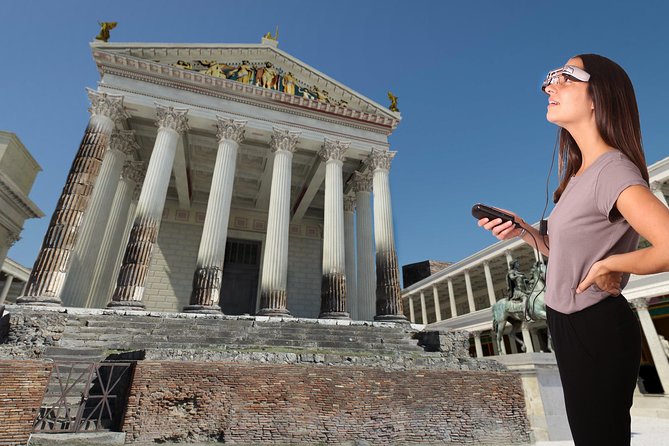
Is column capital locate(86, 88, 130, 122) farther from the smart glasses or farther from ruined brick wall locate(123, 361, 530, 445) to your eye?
the smart glasses

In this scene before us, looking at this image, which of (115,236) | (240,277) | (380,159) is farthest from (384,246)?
(115,236)

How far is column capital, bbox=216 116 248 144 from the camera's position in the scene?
16875 mm

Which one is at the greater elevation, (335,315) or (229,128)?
(229,128)

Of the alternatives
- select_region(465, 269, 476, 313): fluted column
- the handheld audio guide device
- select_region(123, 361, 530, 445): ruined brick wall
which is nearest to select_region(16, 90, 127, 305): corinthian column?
select_region(123, 361, 530, 445): ruined brick wall

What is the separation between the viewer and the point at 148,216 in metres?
14.2

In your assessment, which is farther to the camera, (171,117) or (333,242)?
(333,242)

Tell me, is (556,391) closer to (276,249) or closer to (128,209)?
(276,249)

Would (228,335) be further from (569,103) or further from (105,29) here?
(105,29)

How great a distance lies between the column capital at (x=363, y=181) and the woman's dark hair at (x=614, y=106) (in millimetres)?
18938

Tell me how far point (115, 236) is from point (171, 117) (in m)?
6.55

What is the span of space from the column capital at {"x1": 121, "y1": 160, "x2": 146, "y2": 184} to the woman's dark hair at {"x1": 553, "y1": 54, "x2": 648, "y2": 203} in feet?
69.6

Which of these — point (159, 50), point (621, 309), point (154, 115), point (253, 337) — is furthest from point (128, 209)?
point (621, 309)

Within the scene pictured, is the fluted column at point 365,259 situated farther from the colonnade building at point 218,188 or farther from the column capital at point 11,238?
the column capital at point 11,238

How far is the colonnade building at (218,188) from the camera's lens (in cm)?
1388
